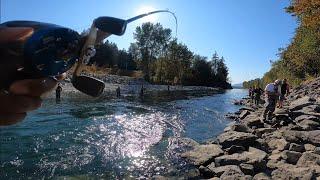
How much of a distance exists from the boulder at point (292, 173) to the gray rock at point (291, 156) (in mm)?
1066

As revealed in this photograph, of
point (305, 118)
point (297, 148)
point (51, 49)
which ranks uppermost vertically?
point (51, 49)

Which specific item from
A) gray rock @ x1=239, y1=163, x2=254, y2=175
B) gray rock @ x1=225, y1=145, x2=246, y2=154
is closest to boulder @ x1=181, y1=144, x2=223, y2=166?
gray rock @ x1=225, y1=145, x2=246, y2=154

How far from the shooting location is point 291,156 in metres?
13.5

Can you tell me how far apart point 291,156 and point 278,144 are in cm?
264

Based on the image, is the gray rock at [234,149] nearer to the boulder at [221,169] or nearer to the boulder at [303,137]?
the boulder at [303,137]

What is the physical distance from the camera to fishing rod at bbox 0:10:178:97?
146 centimetres

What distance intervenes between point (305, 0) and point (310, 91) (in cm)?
1063

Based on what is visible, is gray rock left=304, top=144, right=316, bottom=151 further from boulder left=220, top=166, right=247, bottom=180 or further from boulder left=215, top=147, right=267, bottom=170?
boulder left=220, top=166, right=247, bottom=180

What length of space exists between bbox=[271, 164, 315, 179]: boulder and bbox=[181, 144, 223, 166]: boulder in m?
3.26

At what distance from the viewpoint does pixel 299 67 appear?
184ft

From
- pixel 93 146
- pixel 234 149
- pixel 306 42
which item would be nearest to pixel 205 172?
pixel 234 149

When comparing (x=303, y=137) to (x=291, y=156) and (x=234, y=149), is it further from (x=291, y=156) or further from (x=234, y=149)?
(x=291, y=156)

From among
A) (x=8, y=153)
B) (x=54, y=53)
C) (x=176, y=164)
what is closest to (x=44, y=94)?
(x=54, y=53)

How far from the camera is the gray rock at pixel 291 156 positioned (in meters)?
13.3
